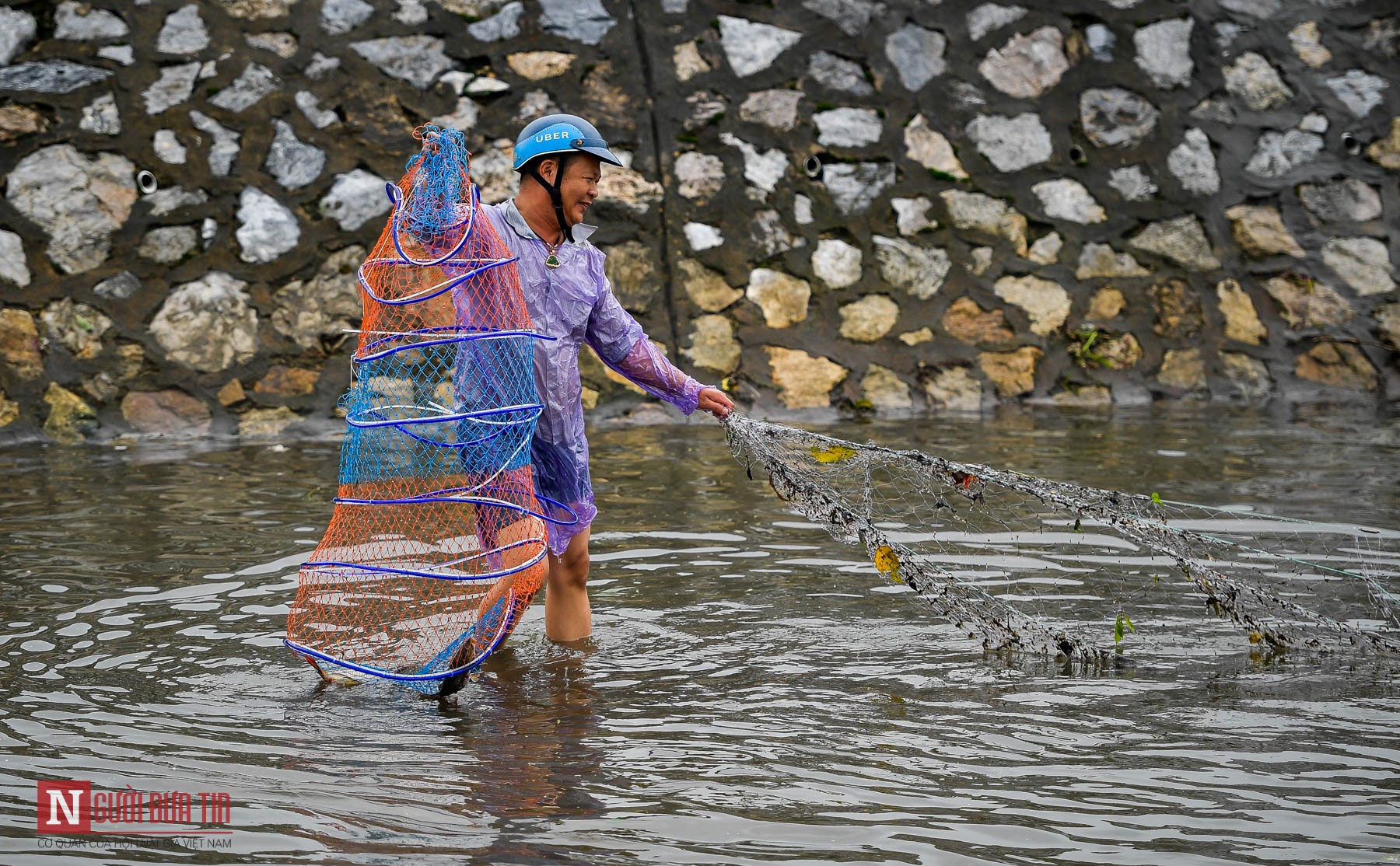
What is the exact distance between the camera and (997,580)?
5.98 meters

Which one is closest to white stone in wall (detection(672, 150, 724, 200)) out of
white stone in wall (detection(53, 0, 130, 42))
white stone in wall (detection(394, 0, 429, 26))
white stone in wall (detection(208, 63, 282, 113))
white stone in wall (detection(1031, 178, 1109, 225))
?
white stone in wall (detection(394, 0, 429, 26))

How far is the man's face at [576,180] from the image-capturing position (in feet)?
16.1

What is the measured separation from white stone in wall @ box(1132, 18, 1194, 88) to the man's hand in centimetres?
703

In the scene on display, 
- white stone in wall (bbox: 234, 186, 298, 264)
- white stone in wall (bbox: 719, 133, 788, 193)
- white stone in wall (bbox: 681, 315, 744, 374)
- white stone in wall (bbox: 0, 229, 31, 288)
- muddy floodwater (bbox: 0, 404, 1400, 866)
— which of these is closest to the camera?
muddy floodwater (bbox: 0, 404, 1400, 866)

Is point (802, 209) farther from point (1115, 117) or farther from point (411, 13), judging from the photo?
point (411, 13)

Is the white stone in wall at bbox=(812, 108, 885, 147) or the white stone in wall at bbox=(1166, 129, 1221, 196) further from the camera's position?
the white stone in wall at bbox=(1166, 129, 1221, 196)

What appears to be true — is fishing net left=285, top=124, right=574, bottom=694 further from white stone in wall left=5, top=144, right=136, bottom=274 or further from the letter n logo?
white stone in wall left=5, top=144, right=136, bottom=274

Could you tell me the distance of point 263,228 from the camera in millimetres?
9352

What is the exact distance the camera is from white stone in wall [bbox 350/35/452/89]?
9672 millimetres

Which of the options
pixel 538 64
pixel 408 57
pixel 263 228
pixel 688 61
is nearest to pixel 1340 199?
pixel 688 61

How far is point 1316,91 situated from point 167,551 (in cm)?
890

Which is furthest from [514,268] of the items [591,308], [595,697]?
[595,697]

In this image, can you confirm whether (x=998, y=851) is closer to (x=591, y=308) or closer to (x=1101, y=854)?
(x=1101, y=854)

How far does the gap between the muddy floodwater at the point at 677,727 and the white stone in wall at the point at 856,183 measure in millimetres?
3998
